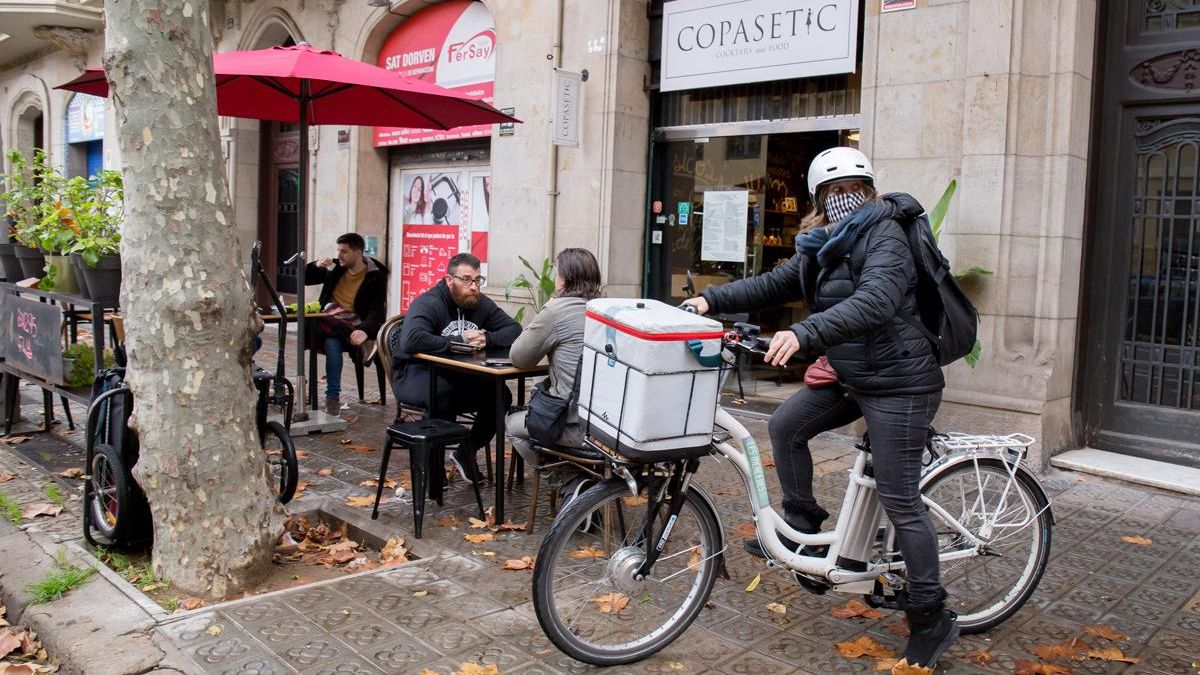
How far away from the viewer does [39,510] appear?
17.4 ft

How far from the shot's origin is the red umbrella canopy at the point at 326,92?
6.37 metres

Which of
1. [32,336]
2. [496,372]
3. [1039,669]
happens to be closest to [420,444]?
[496,372]

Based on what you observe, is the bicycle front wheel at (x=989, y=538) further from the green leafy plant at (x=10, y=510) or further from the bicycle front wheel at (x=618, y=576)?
the green leafy plant at (x=10, y=510)

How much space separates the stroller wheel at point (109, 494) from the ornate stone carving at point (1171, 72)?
659cm

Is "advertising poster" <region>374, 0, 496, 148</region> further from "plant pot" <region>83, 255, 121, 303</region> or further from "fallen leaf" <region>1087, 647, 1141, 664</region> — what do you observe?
"fallen leaf" <region>1087, 647, 1141, 664</region>

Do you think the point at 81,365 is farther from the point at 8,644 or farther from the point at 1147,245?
the point at 1147,245

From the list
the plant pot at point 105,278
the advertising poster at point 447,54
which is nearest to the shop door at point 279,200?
the advertising poster at point 447,54

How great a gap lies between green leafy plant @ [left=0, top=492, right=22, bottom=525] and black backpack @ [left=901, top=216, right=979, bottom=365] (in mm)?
4594

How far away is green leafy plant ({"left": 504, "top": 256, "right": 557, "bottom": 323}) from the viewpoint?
930 cm

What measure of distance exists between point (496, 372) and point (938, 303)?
227cm

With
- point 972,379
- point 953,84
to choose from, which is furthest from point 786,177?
point 972,379

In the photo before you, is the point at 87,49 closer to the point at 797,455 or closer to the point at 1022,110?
the point at 1022,110

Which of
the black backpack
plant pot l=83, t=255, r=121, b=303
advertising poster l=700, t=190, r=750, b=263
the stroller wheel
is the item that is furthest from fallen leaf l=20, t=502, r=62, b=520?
advertising poster l=700, t=190, r=750, b=263

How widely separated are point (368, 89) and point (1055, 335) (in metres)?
5.29
